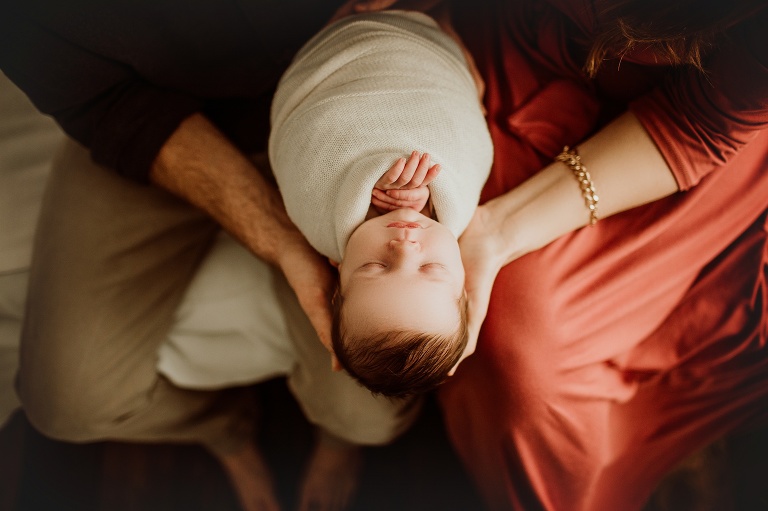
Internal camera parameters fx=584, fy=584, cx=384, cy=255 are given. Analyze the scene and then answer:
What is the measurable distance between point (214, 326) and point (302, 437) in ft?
1.37

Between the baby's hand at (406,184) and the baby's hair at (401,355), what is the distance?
0.46 ft

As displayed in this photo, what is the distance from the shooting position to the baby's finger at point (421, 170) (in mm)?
714

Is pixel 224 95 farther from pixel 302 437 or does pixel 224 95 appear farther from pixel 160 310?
pixel 302 437

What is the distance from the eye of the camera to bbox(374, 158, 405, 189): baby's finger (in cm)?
72

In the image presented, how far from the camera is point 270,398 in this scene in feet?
4.53

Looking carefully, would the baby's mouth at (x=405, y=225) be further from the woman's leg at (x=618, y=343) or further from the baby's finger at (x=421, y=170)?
the woman's leg at (x=618, y=343)

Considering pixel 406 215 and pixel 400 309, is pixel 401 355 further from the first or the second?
pixel 406 215

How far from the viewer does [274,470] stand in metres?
1.33

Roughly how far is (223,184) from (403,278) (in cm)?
40

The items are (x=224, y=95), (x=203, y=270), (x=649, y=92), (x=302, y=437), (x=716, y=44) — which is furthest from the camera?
(x=302, y=437)

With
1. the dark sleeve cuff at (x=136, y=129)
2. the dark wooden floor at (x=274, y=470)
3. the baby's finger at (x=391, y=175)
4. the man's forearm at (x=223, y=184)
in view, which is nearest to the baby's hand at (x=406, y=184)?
the baby's finger at (x=391, y=175)

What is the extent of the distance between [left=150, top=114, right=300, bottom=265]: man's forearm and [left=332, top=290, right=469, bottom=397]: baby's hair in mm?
247

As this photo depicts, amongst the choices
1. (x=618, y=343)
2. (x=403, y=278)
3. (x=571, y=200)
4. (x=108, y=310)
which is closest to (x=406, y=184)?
(x=403, y=278)

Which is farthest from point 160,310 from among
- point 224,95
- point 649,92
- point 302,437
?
point 649,92
